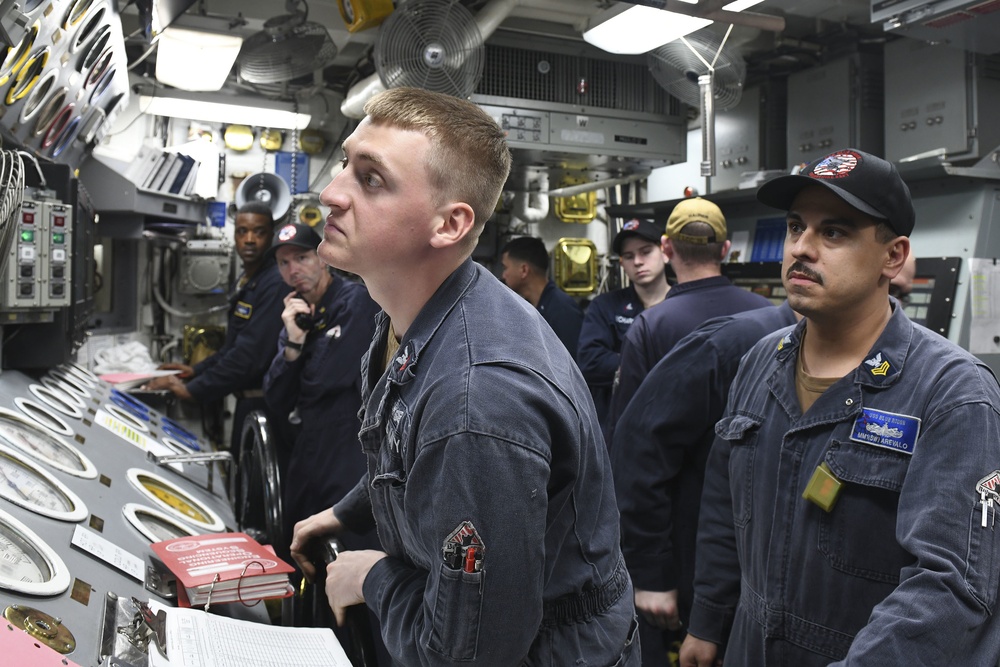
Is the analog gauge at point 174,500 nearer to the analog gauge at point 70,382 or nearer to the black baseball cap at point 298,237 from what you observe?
the analog gauge at point 70,382

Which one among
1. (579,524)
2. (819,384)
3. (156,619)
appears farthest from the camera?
(819,384)

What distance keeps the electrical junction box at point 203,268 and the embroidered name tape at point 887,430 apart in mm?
5960

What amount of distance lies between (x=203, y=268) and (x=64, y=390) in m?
3.12

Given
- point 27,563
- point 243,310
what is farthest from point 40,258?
point 27,563

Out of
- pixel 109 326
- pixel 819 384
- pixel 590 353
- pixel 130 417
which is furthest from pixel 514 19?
pixel 819 384

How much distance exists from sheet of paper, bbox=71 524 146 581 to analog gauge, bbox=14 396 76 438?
3.12ft

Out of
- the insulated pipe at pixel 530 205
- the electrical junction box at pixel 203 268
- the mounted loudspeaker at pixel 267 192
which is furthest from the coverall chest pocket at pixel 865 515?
the electrical junction box at pixel 203 268

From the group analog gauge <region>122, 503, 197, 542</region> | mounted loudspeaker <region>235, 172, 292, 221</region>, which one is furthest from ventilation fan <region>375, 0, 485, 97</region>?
mounted loudspeaker <region>235, 172, 292, 221</region>

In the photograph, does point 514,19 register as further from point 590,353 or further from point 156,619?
point 156,619

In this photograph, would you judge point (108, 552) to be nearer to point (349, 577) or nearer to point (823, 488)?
point (349, 577)

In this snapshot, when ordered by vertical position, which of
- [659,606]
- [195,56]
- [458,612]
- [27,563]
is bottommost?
[659,606]

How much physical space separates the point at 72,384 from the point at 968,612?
3829mm

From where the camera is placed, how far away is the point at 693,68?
4.27 meters

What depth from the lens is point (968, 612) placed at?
4.42 feet
